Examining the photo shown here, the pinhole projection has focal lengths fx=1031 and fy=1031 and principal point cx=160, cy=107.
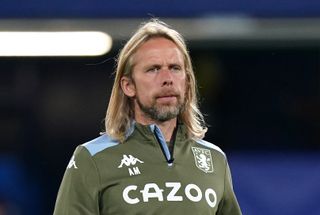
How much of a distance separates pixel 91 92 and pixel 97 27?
Result: 2.04ft

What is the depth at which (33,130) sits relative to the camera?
22.8 ft

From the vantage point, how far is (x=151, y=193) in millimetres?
3348

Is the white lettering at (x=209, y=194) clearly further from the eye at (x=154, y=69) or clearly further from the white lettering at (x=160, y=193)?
the eye at (x=154, y=69)

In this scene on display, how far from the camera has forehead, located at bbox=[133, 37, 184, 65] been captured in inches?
136

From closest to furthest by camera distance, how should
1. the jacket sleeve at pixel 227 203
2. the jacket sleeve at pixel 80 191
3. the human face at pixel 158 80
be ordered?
the jacket sleeve at pixel 80 191, the human face at pixel 158 80, the jacket sleeve at pixel 227 203

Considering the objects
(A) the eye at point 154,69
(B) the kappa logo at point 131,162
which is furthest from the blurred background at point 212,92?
(B) the kappa logo at point 131,162

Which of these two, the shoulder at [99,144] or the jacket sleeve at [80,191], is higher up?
the shoulder at [99,144]

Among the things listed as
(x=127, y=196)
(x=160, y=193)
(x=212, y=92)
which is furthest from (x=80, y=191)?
(x=212, y=92)

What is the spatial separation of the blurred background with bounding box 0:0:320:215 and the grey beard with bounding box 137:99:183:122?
2.95 m

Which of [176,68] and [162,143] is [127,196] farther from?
[176,68]

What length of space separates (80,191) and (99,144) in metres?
0.19

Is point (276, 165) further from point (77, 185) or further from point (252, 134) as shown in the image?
point (77, 185)

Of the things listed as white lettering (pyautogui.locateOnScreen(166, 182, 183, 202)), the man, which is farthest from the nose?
white lettering (pyautogui.locateOnScreen(166, 182, 183, 202))

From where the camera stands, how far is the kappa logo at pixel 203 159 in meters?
3.49
